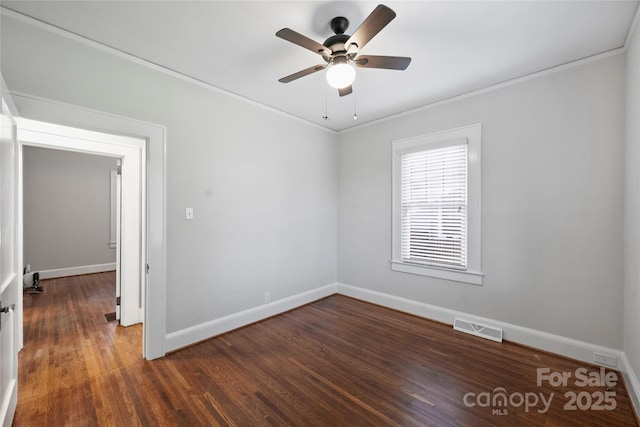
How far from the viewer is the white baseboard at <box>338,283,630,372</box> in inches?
95.7

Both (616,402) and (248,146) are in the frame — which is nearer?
(616,402)

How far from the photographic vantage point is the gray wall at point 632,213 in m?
1.92

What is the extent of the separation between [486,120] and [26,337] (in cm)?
545

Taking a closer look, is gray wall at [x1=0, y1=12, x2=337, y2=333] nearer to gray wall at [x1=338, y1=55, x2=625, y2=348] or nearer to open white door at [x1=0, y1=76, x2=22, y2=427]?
open white door at [x1=0, y1=76, x2=22, y2=427]

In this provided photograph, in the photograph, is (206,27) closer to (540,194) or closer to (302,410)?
(302,410)

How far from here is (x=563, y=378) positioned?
2.25 m

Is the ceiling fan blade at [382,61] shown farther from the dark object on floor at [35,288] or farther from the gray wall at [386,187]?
the dark object on floor at [35,288]

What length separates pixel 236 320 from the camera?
3.18 m

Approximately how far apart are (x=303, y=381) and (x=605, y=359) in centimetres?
258

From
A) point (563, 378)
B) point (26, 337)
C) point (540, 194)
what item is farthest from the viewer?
point (26, 337)

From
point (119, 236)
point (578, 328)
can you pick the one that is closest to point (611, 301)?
point (578, 328)

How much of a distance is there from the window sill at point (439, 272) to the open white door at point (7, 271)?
142 inches

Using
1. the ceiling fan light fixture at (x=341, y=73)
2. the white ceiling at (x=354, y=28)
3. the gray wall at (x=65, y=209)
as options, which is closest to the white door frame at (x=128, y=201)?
the white ceiling at (x=354, y=28)

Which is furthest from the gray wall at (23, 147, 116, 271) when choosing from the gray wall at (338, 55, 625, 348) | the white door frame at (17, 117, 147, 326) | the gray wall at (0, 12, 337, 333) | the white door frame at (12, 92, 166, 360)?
the gray wall at (338, 55, 625, 348)
